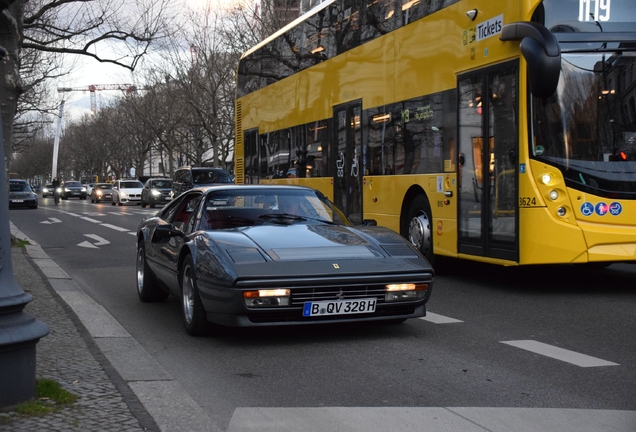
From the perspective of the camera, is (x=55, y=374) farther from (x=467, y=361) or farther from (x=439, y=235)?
(x=439, y=235)

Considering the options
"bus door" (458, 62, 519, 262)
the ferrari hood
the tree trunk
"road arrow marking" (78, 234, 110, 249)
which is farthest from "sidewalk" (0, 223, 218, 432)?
"road arrow marking" (78, 234, 110, 249)

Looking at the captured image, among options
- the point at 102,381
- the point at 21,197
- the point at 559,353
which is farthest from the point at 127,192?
the point at 102,381

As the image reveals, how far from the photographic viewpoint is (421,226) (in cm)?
1255

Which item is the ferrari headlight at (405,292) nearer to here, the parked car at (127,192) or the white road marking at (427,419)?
the white road marking at (427,419)

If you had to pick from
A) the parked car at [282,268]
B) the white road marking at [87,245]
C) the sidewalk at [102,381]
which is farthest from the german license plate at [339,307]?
the white road marking at [87,245]

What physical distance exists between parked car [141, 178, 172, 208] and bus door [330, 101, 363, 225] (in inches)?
1340

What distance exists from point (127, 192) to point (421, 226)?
4527cm

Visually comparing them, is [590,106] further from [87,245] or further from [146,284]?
[87,245]

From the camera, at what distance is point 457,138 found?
11.6 meters

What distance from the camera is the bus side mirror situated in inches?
372

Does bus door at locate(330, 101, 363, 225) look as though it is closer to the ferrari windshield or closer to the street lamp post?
the ferrari windshield

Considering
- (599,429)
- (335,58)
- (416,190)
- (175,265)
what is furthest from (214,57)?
(599,429)

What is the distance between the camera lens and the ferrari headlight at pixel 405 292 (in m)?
7.29

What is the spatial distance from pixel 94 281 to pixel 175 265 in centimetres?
492
